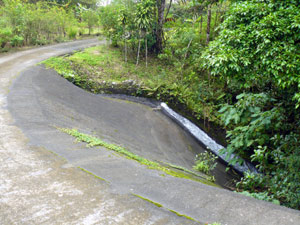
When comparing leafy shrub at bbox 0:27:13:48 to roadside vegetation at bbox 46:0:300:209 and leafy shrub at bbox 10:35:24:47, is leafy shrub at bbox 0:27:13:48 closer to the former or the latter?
leafy shrub at bbox 10:35:24:47

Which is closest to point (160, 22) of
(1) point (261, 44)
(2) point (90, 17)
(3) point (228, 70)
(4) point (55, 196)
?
(3) point (228, 70)

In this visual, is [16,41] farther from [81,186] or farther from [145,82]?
[81,186]

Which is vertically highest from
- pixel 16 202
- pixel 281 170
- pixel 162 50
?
pixel 162 50

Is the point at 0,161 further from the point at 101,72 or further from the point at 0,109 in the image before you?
the point at 101,72

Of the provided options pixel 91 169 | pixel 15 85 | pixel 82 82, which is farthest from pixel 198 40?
pixel 91 169

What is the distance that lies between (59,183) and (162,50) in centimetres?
1546

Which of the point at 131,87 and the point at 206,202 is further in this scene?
the point at 131,87

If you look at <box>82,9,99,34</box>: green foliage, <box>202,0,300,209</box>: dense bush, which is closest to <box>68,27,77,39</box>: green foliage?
<box>82,9,99,34</box>: green foliage

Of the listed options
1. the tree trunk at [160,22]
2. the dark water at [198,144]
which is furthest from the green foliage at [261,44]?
the tree trunk at [160,22]

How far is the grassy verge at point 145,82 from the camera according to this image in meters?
13.4

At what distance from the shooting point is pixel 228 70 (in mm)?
6129

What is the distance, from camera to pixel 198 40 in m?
17.0

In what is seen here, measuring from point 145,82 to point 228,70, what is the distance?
9369 millimetres

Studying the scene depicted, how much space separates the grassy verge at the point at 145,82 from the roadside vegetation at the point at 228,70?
58 millimetres
